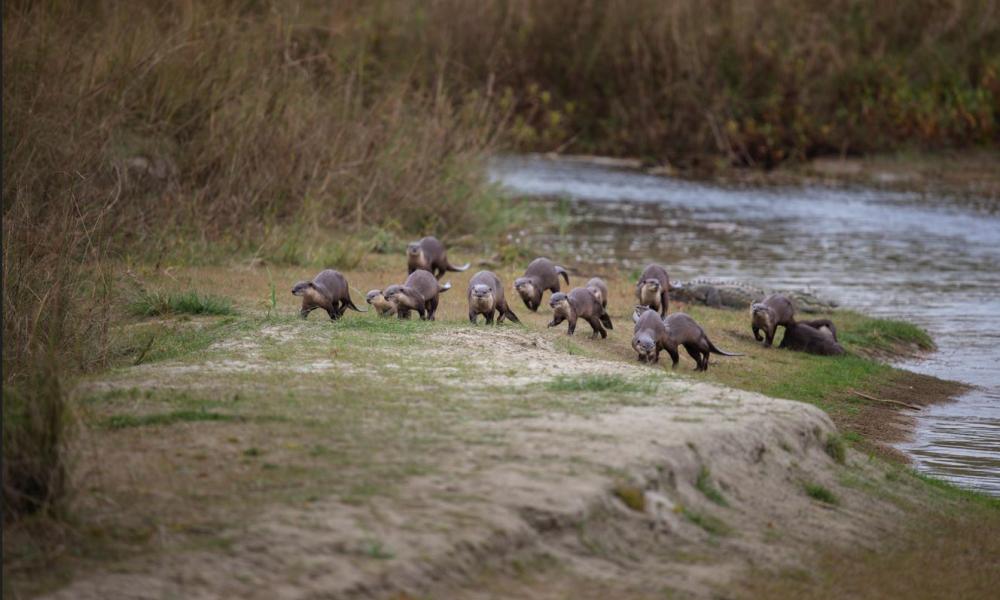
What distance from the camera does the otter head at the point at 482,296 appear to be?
34.4 feet

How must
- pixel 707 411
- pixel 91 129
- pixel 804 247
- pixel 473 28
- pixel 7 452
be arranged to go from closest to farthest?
pixel 7 452 < pixel 707 411 < pixel 91 129 < pixel 804 247 < pixel 473 28

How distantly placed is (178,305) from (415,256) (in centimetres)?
286

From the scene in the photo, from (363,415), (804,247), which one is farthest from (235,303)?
(804,247)

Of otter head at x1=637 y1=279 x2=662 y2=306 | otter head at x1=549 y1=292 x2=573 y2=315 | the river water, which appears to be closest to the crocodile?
the river water

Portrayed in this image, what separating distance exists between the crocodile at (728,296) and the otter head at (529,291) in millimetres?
2469

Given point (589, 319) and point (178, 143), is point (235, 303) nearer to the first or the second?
point (589, 319)

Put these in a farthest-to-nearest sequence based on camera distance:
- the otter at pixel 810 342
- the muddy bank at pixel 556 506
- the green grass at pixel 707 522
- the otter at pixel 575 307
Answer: the otter at pixel 810 342
the otter at pixel 575 307
the green grass at pixel 707 522
the muddy bank at pixel 556 506

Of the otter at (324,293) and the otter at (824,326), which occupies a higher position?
the otter at (324,293)

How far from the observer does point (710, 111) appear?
100ft

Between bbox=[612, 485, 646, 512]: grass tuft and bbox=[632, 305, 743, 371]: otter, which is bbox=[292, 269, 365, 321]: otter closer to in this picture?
bbox=[632, 305, 743, 371]: otter

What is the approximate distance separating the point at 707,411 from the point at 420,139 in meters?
12.0

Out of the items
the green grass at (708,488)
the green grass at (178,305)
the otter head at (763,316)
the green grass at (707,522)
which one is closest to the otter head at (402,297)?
the green grass at (178,305)

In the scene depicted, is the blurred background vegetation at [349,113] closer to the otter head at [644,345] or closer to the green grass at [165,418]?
the green grass at [165,418]

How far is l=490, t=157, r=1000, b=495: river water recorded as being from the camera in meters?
10.6
